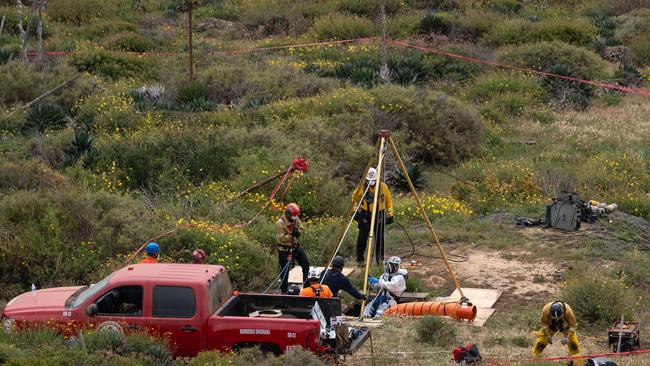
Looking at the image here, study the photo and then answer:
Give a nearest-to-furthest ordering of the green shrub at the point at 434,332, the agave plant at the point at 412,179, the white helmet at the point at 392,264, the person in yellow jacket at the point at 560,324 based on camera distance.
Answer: the person in yellow jacket at the point at 560,324, the green shrub at the point at 434,332, the white helmet at the point at 392,264, the agave plant at the point at 412,179

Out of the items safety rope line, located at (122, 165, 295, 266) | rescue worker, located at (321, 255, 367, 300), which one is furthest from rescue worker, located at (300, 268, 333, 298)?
safety rope line, located at (122, 165, 295, 266)

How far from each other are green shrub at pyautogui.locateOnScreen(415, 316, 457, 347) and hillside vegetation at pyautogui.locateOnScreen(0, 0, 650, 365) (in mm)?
166

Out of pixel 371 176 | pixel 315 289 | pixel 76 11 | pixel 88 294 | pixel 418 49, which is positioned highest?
pixel 371 176

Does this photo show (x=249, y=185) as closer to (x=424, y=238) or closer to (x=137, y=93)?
(x=424, y=238)

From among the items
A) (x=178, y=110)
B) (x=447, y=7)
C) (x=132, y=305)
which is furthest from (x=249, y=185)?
(x=447, y=7)

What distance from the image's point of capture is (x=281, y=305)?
13258mm

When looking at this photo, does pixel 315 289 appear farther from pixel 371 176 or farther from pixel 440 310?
pixel 371 176

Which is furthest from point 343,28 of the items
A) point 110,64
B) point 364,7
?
point 110,64

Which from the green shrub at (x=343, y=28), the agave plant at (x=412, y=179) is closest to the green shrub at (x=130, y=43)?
the green shrub at (x=343, y=28)

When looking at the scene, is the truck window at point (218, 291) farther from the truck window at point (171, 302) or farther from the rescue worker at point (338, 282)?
the rescue worker at point (338, 282)

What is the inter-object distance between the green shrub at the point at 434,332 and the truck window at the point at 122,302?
3.56 metres

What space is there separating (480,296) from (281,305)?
4.32m

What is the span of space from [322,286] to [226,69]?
Result: 17.2 metres

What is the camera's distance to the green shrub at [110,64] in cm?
3203
